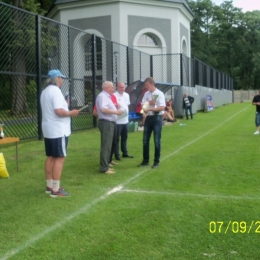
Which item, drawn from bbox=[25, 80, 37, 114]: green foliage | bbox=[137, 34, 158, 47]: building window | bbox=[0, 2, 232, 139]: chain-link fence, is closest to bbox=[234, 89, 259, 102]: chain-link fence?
bbox=[137, 34, 158, 47]: building window

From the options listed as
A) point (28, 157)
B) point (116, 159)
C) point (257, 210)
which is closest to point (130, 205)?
point (257, 210)

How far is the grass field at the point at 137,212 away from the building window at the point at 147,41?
25.5 metres

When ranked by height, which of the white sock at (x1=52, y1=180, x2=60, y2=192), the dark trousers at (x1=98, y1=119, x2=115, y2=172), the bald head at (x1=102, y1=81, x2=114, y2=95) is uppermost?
the bald head at (x1=102, y1=81, x2=114, y2=95)

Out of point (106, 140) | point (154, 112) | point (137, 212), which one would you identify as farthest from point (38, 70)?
point (137, 212)

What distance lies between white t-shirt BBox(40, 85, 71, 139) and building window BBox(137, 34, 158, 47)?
28.4m

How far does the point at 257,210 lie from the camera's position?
539cm

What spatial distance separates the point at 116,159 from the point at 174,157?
139cm

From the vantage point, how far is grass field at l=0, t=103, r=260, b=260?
13.8 feet

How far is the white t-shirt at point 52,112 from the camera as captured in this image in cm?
604

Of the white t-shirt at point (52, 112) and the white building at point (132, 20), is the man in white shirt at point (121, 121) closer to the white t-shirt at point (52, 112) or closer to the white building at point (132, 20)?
the white t-shirt at point (52, 112)

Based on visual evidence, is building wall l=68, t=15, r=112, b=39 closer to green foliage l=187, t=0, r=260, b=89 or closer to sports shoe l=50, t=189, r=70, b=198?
sports shoe l=50, t=189, r=70, b=198

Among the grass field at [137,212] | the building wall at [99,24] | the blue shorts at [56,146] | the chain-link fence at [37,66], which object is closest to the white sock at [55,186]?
the grass field at [137,212]

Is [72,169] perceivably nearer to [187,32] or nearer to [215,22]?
[187,32]

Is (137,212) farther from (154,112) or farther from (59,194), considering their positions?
(154,112)
